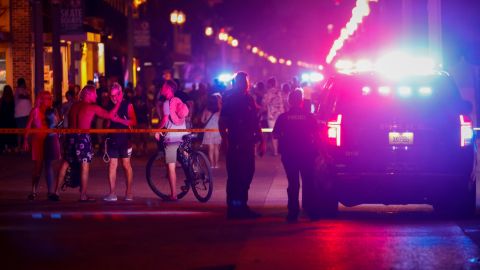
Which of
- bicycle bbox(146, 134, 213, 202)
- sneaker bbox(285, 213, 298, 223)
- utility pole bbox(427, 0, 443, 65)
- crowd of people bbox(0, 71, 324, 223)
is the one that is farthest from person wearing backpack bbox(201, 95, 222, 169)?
sneaker bbox(285, 213, 298, 223)

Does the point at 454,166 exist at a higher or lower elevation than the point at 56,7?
lower

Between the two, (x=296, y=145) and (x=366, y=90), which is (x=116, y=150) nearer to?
(x=296, y=145)

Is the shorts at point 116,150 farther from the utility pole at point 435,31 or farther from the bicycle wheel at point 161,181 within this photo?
the utility pole at point 435,31

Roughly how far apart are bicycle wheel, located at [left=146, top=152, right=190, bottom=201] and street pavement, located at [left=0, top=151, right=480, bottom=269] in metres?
0.18

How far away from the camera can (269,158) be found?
23594 mm

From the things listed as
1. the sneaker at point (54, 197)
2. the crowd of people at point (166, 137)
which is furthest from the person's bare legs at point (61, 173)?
the sneaker at point (54, 197)

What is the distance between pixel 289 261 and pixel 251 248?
0.86 meters

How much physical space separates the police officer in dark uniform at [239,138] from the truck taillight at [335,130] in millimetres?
1171

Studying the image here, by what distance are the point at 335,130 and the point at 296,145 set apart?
620 millimetres

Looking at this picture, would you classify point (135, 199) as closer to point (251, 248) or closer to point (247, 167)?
point (247, 167)

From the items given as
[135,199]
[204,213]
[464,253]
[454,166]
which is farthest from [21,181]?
[464,253]

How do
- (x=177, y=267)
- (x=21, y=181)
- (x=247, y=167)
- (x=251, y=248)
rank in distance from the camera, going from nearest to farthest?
(x=177, y=267), (x=251, y=248), (x=247, y=167), (x=21, y=181)

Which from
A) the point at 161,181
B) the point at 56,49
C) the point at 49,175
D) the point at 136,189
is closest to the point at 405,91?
the point at 49,175

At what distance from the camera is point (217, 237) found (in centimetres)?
1133
